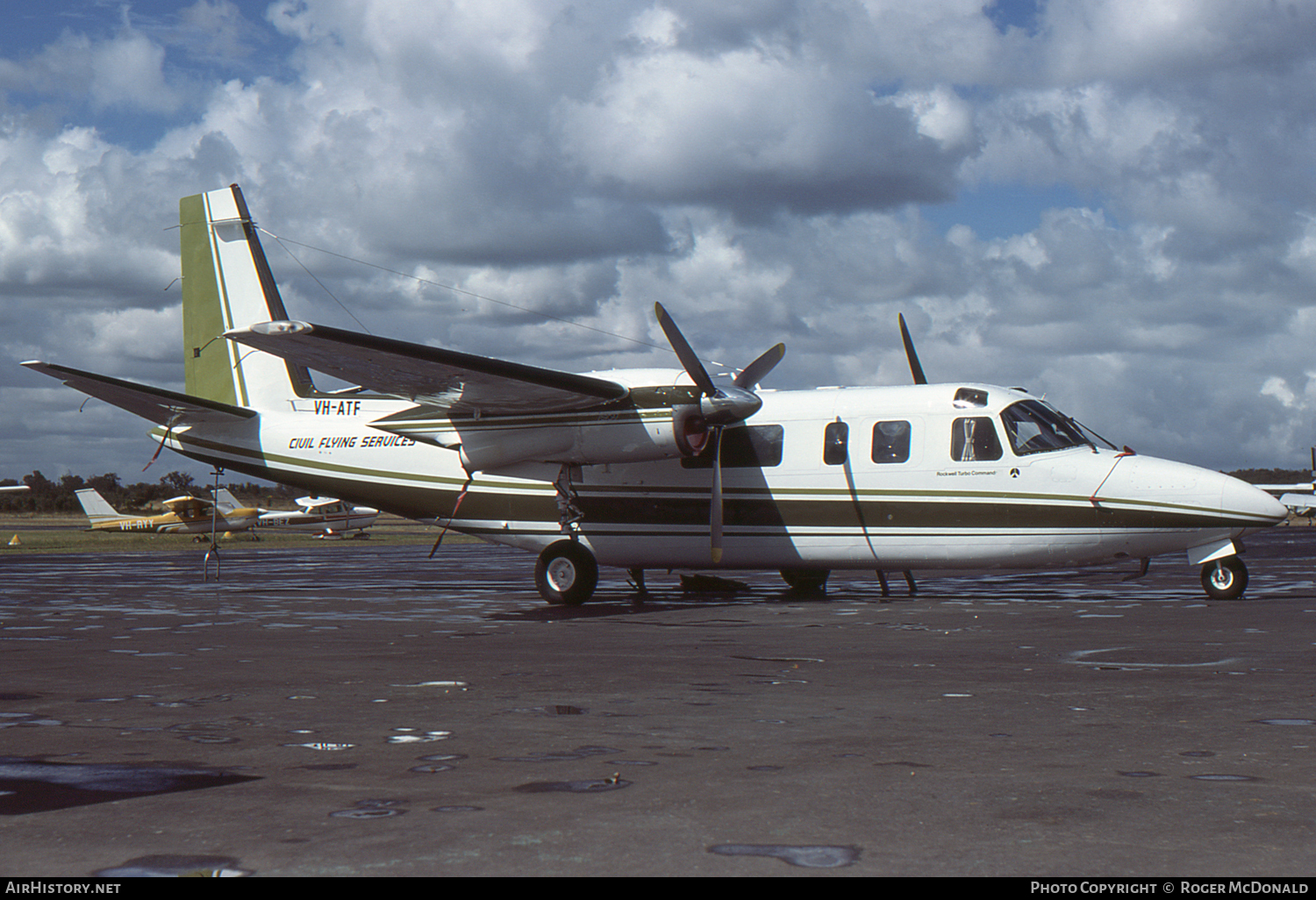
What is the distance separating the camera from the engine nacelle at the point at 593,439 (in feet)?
57.1

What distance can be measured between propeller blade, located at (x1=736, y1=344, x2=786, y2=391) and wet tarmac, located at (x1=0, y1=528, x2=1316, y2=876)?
18.5 ft

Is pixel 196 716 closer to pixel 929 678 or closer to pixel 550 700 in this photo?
pixel 550 700

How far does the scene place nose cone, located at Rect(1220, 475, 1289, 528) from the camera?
1573 centimetres

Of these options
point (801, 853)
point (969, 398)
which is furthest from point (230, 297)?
point (801, 853)

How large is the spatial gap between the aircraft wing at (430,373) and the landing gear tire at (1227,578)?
29.6 ft

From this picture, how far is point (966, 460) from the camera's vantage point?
677 inches

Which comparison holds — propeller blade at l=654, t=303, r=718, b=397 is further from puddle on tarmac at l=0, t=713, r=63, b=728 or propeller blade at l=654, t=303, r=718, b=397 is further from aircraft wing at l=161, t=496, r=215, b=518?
aircraft wing at l=161, t=496, r=215, b=518

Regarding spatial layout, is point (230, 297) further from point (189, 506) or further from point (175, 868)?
point (189, 506)

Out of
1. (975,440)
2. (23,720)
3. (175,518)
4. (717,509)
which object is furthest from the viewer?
(175,518)

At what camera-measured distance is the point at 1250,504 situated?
1592 cm

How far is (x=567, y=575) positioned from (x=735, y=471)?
3.14 metres

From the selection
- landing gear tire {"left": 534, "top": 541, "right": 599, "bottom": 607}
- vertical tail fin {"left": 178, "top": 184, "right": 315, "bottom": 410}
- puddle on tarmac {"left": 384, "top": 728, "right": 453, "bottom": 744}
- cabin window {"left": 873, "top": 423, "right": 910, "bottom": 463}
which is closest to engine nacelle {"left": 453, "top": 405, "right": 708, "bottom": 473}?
landing gear tire {"left": 534, "top": 541, "right": 599, "bottom": 607}
